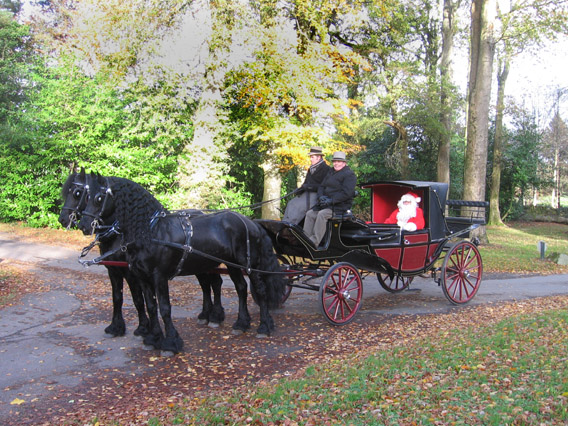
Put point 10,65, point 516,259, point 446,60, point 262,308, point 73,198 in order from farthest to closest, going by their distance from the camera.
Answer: point 10,65
point 446,60
point 516,259
point 262,308
point 73,198

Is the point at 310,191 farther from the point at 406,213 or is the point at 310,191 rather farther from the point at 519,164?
the point at 519,164

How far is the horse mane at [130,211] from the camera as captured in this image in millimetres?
6316

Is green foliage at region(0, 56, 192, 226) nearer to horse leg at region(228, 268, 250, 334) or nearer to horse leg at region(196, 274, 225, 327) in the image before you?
horse leg at region(196, 274, 225, 327)

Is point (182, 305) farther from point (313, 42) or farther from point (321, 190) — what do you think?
point (313, 42)

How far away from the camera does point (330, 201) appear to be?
7.84 m

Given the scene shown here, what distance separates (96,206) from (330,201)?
136 inches

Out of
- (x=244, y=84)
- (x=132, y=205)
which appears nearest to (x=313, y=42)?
(x=244, y=84)

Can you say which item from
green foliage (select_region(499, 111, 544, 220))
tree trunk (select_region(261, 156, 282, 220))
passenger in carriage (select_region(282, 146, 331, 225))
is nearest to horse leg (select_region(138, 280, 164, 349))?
passenger in carriage (select_region(282, 146, 331, 225))

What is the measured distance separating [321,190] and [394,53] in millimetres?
14904

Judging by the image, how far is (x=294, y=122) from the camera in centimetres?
1633

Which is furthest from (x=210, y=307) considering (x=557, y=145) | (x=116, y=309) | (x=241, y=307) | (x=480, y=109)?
(x=557, y=145)

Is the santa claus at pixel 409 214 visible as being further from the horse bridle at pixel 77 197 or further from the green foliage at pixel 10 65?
the green foliage at pixel 10 65

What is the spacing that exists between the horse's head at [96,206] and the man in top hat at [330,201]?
304 cm

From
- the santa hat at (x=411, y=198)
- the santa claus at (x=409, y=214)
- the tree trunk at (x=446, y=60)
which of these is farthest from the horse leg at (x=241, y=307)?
the tree trunk at (x=446, y=60)
